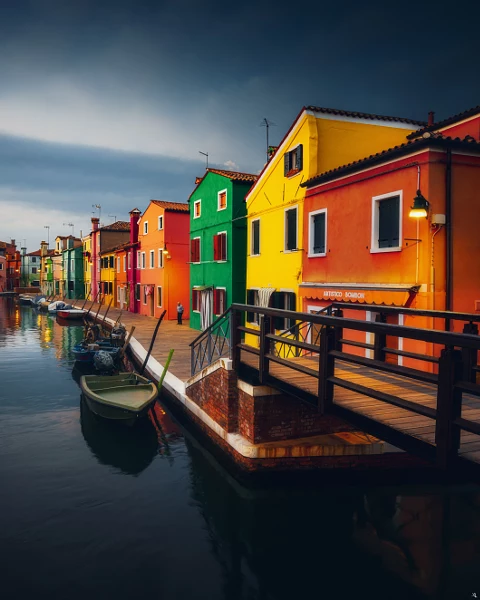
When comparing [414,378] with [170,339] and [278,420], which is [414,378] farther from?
[170,339]

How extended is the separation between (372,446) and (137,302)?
32.4 metres

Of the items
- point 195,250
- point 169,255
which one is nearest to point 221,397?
point 195,250

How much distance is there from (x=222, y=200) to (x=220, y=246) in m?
2.30

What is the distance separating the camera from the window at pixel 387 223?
A: 430 inches

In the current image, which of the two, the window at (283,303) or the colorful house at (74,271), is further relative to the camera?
the colorful house at (74,271)

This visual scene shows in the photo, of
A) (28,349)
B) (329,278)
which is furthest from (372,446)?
(28,349)

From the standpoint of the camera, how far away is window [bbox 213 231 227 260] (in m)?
22.0

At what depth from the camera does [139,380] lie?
46.9 ft

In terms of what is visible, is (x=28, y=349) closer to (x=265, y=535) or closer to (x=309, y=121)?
(x=309, y=121)

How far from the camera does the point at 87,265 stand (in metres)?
57.5

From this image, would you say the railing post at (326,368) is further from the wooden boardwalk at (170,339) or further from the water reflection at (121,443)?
the wooden boardwalk at (170,339)

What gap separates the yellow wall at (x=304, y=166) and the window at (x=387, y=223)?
3658 millimetres

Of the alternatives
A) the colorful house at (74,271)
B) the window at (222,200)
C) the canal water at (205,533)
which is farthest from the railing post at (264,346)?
the colorful house at (74,271)

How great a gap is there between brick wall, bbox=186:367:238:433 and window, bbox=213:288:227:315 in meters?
11.7
